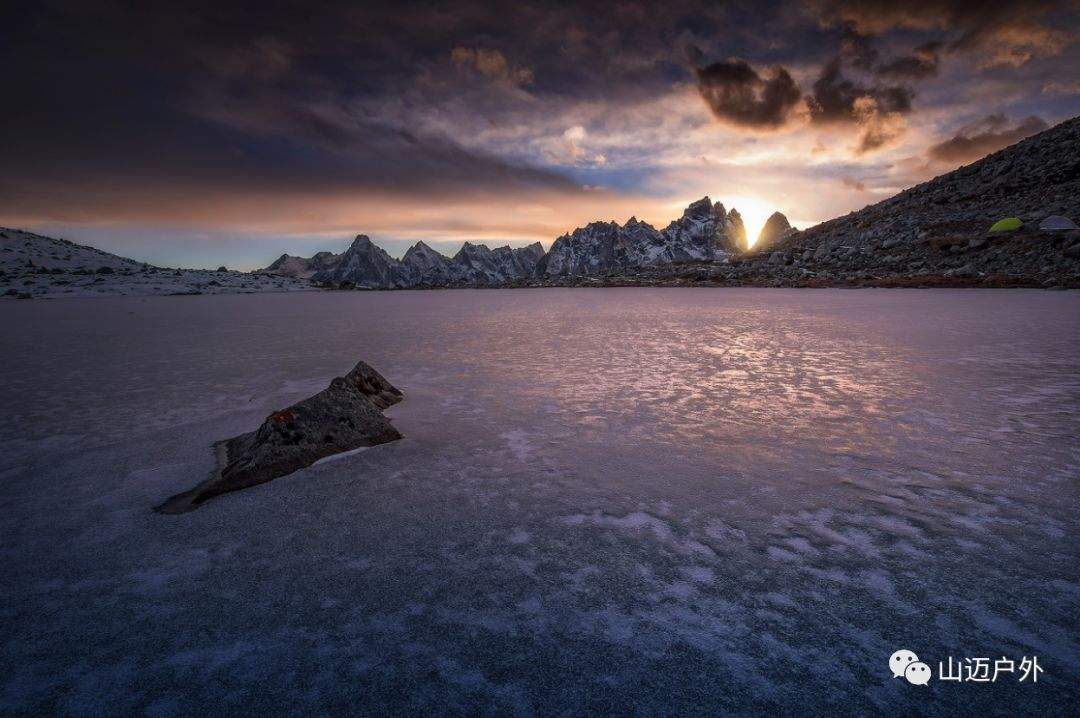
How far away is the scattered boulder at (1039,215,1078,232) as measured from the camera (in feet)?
87.9

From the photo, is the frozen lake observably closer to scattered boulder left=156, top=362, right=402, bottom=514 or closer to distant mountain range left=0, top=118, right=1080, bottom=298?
scattered boulder left=156, top=362, right=402, bottom=514

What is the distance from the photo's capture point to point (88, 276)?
199 feet

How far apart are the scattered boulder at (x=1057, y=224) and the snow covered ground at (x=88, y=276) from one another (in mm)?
77451

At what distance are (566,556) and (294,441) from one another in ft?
9.52

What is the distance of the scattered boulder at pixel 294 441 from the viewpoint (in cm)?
390

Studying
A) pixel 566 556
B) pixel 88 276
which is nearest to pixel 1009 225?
pixel 566 556

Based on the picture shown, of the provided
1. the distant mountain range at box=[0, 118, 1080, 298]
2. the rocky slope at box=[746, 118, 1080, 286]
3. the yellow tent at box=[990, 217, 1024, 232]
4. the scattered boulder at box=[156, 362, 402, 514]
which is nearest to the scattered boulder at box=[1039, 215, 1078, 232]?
the distant mountain range at box=[0, 118, 1080, 298]

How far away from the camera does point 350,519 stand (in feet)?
10.9

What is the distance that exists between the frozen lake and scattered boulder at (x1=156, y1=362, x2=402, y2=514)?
0.21 m

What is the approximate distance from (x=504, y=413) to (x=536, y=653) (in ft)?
12.6

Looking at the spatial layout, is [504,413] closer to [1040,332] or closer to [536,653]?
[536,653]

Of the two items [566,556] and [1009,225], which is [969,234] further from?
[566,556]

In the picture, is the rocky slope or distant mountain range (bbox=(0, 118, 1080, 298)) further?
distant mountain range (bbox=(0, 118, 1080, 298))

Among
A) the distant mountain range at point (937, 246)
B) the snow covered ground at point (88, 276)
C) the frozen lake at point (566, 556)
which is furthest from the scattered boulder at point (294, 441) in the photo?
the snow covered ground at point (88, 276)
